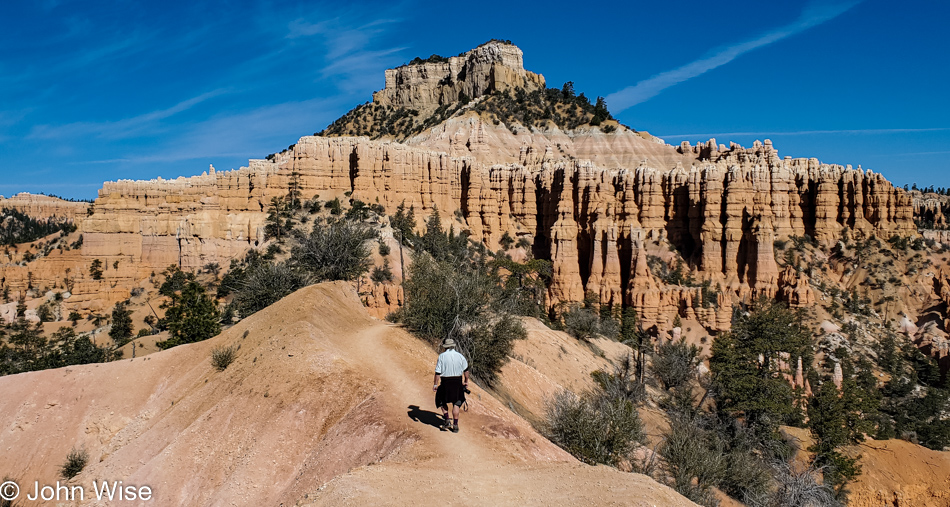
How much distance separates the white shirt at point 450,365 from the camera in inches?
384

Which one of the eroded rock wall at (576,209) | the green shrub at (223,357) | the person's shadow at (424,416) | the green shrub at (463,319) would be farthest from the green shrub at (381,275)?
the person's shadow at (424,416)

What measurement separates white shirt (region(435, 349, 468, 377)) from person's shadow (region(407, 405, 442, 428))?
92 cm

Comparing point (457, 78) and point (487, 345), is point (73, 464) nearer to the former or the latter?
point (487, 345)

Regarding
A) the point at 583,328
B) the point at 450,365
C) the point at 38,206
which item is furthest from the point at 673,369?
the point at 38,206

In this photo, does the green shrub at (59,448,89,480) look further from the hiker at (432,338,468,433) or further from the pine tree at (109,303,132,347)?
the pine tree at (109,303,132,347)

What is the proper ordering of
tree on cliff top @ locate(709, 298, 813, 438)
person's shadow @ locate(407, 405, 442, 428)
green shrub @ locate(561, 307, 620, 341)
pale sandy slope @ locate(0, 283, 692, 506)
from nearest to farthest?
1. pale sandy slope @ locate(0, 283, 692, 506)
2. person's shadow @ locate(407, 405, 442, 428)
3. tree on cliff top @ locate(709, 298, 813, 438)
4. green shrub @ locate(561, 307, 620, 341)

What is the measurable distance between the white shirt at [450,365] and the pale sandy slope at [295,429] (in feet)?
3.22

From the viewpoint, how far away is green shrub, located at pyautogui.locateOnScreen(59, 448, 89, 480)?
14070mm

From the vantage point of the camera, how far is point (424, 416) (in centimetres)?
1019

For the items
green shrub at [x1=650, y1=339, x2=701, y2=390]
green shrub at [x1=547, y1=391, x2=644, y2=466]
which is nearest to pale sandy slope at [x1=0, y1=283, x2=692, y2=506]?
green shrub at [x1=547, y1=391, x2=644, y2=466]

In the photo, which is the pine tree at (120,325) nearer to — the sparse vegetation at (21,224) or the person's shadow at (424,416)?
the person's shadow at (424,416)

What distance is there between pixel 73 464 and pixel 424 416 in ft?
34.2

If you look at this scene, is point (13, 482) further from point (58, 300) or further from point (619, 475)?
point (58, 300)

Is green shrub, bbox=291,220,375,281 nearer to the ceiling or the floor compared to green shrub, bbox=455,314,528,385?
nearer to the ceiling
